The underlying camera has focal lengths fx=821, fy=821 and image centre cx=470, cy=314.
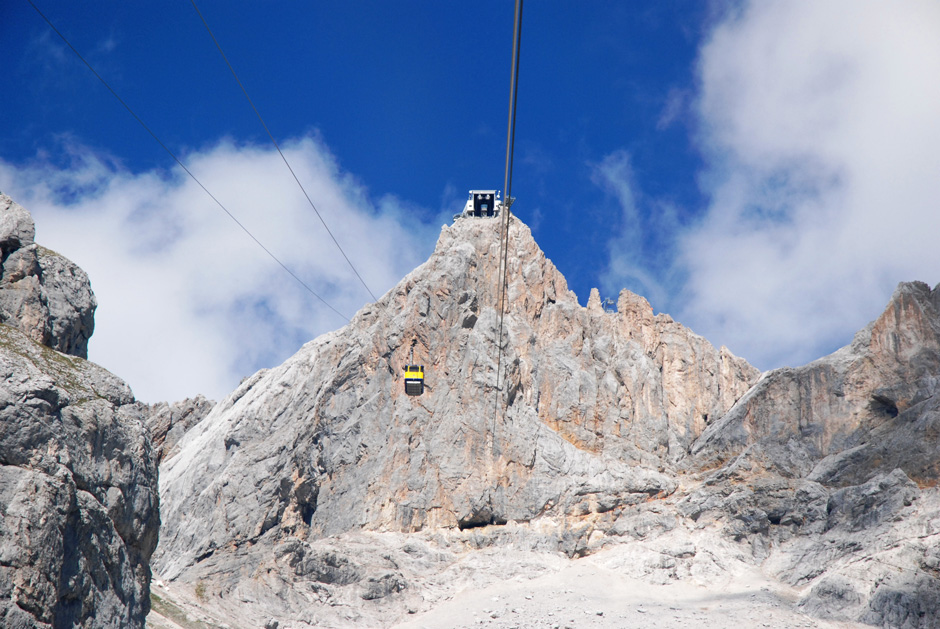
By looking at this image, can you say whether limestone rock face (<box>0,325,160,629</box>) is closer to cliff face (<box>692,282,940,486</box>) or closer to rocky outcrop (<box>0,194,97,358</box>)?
rocky outcrop (<box>0,194,97,358</box>)

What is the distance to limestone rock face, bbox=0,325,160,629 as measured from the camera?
69.4 feet

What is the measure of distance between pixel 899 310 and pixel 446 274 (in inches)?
2105

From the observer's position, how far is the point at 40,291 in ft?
103

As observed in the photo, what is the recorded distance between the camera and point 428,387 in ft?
319

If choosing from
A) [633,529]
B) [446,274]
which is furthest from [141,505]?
[446,274]

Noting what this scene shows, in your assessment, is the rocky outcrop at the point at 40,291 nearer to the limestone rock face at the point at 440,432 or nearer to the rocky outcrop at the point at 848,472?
the limestone rock face at the point at 440,432

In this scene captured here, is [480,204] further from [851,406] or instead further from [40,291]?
[40,291]

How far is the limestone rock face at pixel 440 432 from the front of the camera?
86812mm

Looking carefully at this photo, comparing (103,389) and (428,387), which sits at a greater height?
(428,387)

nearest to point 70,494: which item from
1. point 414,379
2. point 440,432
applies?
point 440,432

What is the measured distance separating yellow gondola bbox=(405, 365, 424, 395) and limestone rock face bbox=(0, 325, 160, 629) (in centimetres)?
6771

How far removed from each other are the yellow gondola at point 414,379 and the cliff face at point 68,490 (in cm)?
6644

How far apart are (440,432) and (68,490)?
72.2 meters

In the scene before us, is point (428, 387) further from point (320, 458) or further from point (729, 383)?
point (729, 383)
